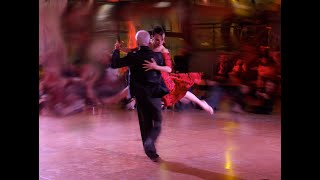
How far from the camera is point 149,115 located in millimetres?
6102

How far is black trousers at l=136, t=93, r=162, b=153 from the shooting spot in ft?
19.9

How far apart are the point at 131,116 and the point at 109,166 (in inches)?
201

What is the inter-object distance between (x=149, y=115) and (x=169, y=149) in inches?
39.2

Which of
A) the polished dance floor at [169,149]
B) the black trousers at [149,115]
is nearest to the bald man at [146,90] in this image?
the black trousers at [149,115]

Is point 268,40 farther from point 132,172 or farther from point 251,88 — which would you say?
point 132,172

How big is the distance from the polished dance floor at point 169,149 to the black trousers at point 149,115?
1.17 ft

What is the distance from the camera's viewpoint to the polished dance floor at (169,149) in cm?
543

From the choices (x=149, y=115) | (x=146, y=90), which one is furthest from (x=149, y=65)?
(x=149, y=115)

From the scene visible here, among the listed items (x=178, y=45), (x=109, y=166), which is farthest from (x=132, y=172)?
(x=178, y=45)

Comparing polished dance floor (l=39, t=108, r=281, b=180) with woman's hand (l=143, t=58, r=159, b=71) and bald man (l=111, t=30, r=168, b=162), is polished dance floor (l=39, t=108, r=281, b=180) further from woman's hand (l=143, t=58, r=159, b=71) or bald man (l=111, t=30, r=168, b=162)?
woman's hand (l=143, t=58, r=159, b=71)

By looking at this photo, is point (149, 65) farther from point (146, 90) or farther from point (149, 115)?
point (149, 115)

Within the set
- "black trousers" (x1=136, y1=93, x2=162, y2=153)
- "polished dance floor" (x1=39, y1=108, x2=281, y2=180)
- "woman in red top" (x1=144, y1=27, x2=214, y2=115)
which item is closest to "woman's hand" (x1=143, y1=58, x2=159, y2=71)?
"woman in red top" (x1=144, y1=27, x2=214, y2=115)
